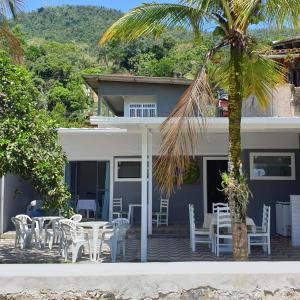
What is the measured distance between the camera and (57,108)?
41906mm

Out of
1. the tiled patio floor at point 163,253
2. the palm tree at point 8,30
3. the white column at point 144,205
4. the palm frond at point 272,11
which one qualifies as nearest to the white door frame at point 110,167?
the tiled patio floor at point 163,253

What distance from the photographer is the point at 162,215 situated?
47.2 feet

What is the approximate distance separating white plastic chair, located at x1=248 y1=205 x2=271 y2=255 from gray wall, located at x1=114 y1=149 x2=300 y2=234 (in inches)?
125

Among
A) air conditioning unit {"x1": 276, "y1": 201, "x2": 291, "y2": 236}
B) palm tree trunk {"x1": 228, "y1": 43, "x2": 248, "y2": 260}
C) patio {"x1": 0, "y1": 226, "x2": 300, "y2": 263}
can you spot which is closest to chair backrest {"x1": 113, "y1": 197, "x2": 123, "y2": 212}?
patio {"x1": 0, "y1": 226, "x2": 300, "y2": 263}

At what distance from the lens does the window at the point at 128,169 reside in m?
15.0

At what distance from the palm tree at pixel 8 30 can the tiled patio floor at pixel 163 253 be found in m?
4.08

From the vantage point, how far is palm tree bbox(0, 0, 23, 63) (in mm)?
9305

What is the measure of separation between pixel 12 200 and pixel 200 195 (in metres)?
5.94

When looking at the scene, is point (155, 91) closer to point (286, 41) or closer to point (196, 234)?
point (286, 41)

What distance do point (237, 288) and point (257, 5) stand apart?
4.77 meters

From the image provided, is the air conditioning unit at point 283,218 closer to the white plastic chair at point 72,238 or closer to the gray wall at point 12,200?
the white plastic chair at point 72,238

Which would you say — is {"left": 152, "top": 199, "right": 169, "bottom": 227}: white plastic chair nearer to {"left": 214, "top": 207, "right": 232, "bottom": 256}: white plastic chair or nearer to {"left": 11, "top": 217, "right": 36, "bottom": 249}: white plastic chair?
{"left": 214, "top": 207, "right": 232, "bottom": 256}: white plastic chair

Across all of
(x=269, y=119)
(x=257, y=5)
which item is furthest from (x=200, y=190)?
(x=257, y=5)

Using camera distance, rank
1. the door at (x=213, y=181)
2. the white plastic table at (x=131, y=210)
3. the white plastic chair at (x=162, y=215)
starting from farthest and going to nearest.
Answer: the door at (x=213, y=181) → the white plastic table at (x=131, y=210) → the white plastic chair at (x=162, y=215)
